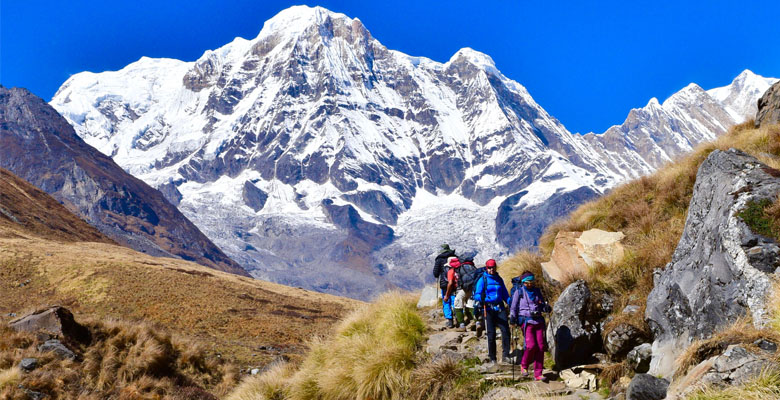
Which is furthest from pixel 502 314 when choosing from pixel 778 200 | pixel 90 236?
pixel 90 236

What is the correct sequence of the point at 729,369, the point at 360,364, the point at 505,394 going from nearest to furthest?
the point at 729,369, the point at 505,394, the point at 360,364

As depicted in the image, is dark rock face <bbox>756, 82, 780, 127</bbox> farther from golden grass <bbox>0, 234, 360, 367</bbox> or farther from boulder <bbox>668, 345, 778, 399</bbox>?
golden grass <bbox>0, 234, 360, 367</bbox>

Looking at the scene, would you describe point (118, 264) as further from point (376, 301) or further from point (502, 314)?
point (502, 314)

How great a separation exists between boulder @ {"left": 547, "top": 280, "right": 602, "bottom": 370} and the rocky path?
1.42 feet

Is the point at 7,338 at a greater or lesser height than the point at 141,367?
greater

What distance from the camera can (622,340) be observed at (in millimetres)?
7398

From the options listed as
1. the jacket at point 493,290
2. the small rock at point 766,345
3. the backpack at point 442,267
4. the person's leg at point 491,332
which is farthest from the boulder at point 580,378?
the backpack at point 442,267

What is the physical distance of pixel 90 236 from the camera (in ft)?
253

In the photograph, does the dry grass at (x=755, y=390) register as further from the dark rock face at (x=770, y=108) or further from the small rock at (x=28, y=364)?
the small rock at (x=28, y=364)

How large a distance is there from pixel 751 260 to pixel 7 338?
1622cm

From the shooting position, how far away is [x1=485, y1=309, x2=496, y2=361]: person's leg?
28.9ft

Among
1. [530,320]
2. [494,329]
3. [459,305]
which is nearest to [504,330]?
[494,329]

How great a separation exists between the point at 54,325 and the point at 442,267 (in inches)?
444

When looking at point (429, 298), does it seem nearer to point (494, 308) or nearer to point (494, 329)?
point (494, 308)
